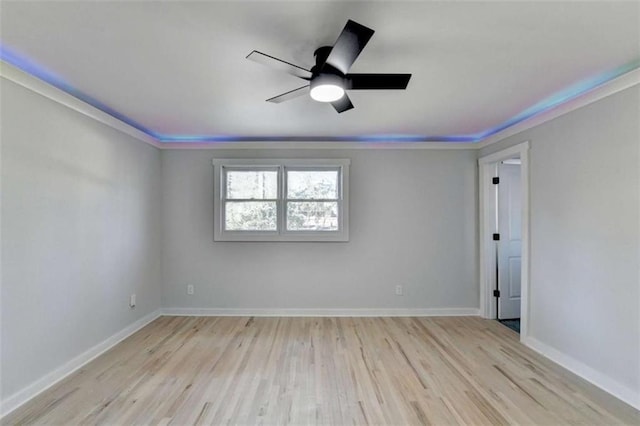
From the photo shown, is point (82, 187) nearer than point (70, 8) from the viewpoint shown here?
No

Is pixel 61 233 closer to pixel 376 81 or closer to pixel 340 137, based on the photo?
pixel 376 81

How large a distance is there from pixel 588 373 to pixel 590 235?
3.79ft

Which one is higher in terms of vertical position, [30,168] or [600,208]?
[30,168]

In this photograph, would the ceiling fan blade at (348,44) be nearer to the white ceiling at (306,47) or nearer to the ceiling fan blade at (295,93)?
the white ceiling at (306,47)

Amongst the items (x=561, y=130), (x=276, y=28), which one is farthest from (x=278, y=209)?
(x=561, y=130)

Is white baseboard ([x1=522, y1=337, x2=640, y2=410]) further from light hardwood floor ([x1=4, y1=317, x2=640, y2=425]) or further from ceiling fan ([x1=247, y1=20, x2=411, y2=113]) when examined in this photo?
ceiling fan ([x1=247, y1=20, x2=411, y2=113])

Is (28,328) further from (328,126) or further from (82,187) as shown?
(328,126)

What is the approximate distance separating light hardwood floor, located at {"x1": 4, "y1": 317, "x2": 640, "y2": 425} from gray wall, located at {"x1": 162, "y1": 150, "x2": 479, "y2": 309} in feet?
2.16

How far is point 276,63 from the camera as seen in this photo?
1766 mm

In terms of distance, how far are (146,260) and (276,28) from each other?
3376 millimetres

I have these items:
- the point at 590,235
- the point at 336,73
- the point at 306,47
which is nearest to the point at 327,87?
the point at 336,73

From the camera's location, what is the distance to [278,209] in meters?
4.22

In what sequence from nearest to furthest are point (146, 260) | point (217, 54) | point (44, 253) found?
1. point (217, 54)
2. point (44, 253)
3. point (146, 260)

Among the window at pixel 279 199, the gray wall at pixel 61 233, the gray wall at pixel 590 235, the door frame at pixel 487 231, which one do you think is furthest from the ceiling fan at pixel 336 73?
the door frame at pixel 487 231
